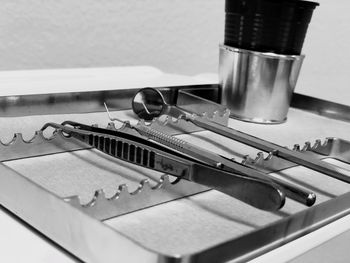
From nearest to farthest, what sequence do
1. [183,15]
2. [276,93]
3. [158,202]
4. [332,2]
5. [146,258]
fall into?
1. [146,258]
2. [158,202]
3. [276,93]
4. [183,15]
5. [332,2]

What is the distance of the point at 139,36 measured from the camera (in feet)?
3.96

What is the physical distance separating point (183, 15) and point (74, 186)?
971 millimetres

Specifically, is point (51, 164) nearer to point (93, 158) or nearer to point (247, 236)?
point (93, 158)

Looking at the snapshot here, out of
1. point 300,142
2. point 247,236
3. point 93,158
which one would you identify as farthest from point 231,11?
point 247,236

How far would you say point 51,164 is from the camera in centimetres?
42

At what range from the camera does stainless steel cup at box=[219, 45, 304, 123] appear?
67 centimetres

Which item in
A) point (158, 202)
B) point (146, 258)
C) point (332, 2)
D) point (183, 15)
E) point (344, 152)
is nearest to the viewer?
point (146, 258)

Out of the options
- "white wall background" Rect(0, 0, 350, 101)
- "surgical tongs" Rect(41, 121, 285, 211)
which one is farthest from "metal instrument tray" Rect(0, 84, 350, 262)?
"white wall background" Rect(0, 0, 350, 101)

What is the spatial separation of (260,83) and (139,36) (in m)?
0.59

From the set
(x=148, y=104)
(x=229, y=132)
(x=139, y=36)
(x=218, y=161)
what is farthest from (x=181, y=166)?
(x=139, y=36)

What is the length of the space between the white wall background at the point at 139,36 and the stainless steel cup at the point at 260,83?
1.64ft

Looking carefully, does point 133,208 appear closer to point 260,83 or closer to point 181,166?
point 181,166

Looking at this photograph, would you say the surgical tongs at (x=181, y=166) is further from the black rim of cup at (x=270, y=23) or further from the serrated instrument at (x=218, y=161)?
the black rim of cup at (x=270, y=23)

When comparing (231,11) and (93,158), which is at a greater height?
(231,11)
